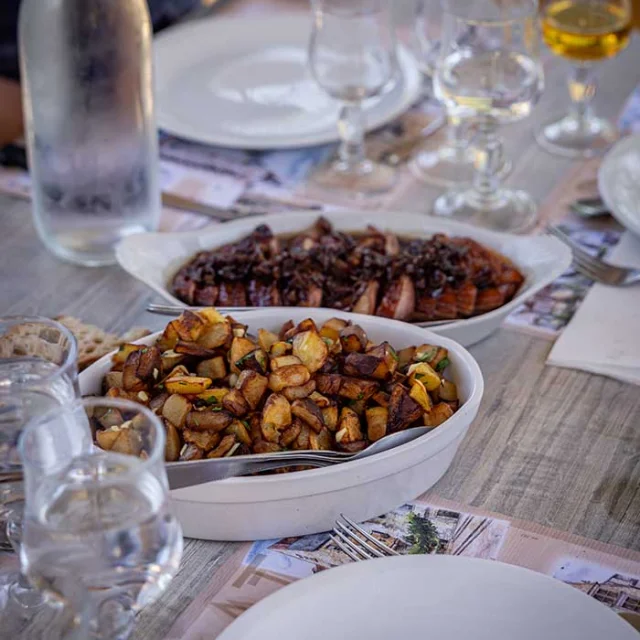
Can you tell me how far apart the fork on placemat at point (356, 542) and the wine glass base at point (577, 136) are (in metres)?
0.98

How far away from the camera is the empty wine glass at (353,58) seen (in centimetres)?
150

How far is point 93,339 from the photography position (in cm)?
125

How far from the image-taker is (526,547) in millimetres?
968

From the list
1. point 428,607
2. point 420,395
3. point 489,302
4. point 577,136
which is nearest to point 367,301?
point 489,302

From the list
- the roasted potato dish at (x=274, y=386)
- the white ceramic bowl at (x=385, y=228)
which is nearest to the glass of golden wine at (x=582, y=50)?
the white ceramic bowl at (x=385, y=228)

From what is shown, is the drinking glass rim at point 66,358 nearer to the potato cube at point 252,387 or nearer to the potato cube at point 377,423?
the potato cube at point 252,387

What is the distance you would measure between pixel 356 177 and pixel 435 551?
32.5 inches

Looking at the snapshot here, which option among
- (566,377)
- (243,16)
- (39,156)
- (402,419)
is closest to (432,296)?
(566,377)

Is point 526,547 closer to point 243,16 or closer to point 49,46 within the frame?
point 49,46

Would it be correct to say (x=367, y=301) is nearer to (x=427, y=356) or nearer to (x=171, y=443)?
(x=427, y=356)

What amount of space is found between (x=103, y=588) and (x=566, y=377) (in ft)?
2.28

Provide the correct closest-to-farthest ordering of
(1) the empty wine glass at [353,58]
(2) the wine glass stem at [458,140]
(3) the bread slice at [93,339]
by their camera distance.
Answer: (3) the bread slice at [93,339], (1) the empty wine glass at [353,58], (2) the wine glass stem at [458,140]

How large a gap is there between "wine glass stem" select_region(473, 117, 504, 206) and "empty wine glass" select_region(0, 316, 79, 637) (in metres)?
0.82

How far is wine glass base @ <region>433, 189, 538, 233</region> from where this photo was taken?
5.06 ft
